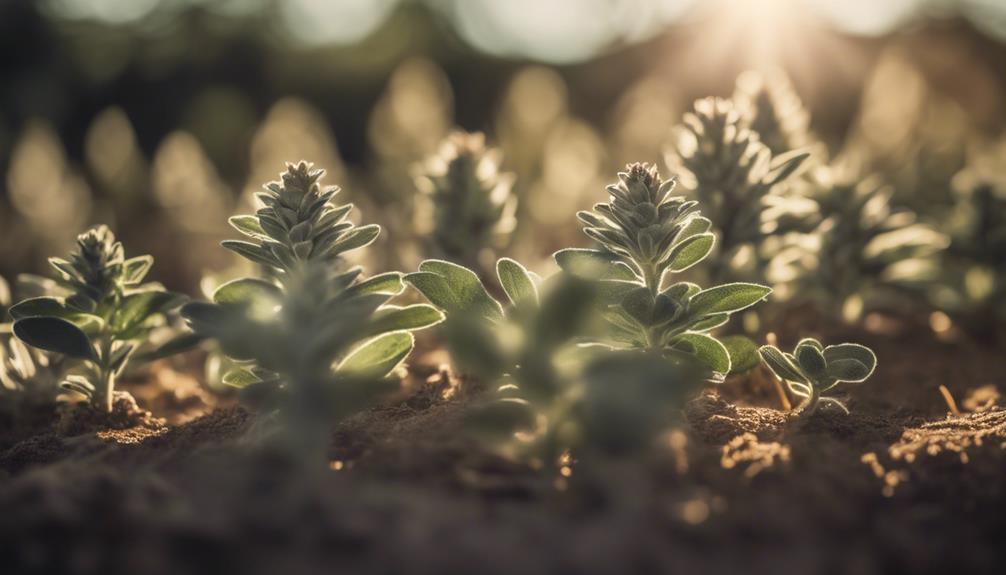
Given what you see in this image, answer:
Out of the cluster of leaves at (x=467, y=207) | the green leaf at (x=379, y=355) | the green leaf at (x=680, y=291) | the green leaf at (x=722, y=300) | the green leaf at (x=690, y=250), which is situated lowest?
the green leaf at (x=379, y=355)

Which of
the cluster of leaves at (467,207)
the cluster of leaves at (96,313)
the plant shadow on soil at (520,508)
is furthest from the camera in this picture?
the cluster of leaves at (467,207)

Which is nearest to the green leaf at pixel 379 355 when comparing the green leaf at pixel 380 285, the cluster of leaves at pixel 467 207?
the green leaf at pixel 380 285

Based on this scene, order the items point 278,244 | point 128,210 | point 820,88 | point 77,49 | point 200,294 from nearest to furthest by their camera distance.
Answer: point 278,244 < point 200,294 < point 128,210 < point 820,88 < point 77,49

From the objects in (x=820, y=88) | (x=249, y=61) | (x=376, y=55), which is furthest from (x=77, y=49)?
(x=820, y=88)

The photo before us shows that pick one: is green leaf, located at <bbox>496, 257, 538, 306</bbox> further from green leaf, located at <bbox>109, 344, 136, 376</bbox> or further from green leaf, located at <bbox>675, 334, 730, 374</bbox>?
green leaf, located at <bbox>109, 344, 136, 376</bbox>

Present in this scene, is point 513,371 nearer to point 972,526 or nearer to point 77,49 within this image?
point 972,526

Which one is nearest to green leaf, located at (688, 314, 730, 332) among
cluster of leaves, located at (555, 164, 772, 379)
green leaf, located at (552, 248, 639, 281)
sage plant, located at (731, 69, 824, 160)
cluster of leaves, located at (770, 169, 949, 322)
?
cluster of leaves, located at (555, 164, 772, 379)

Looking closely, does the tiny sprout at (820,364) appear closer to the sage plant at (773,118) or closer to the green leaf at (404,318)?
the green leaf at (404,318)
